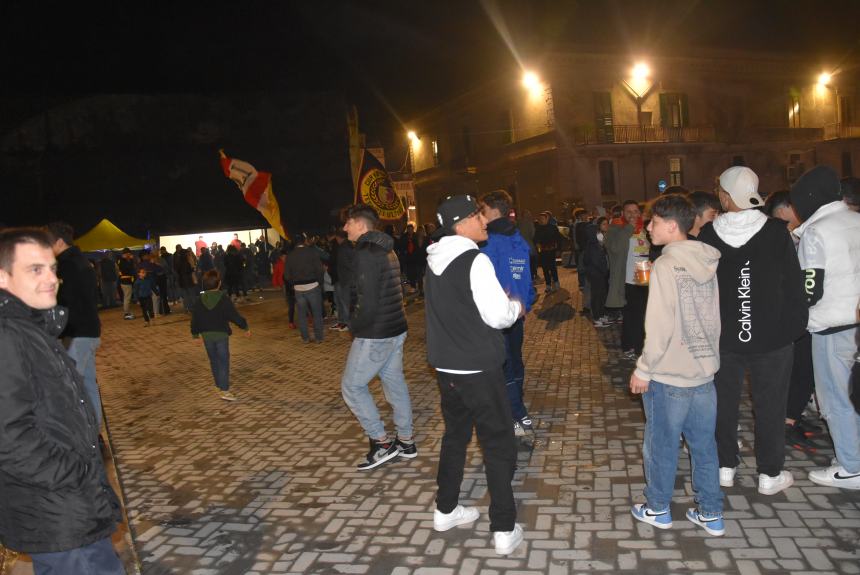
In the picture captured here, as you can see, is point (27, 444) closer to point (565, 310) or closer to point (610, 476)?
point (610, 476)

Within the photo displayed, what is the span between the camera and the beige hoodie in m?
3.38

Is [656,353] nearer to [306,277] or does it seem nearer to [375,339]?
[375,339]

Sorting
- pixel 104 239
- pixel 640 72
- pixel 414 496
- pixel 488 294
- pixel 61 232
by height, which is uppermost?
pixel 640 72

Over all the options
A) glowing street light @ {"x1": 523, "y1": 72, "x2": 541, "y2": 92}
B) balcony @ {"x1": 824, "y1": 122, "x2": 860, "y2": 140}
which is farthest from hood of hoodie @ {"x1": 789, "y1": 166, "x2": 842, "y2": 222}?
balcony @ {"x1": 824, "y1": 122, "x2": 860, "y2": 140}

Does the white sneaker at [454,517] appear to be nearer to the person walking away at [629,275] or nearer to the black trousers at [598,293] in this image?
the person walking away at [629,275]

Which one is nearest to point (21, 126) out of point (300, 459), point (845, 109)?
point (300, 459)

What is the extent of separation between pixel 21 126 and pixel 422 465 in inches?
1138

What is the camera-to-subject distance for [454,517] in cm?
395

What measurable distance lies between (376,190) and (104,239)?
1063 centimetres

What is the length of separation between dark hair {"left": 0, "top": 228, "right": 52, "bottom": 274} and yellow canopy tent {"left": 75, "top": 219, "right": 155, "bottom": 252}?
18207 millimetres

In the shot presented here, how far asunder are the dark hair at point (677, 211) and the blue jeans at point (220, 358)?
5546 millimetres

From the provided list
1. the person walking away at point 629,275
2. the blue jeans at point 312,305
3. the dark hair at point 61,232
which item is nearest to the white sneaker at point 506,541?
the person walking away at point 629,275

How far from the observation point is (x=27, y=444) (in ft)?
7.27

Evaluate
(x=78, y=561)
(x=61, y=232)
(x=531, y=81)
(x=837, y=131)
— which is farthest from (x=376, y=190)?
(x=837, y=131)
